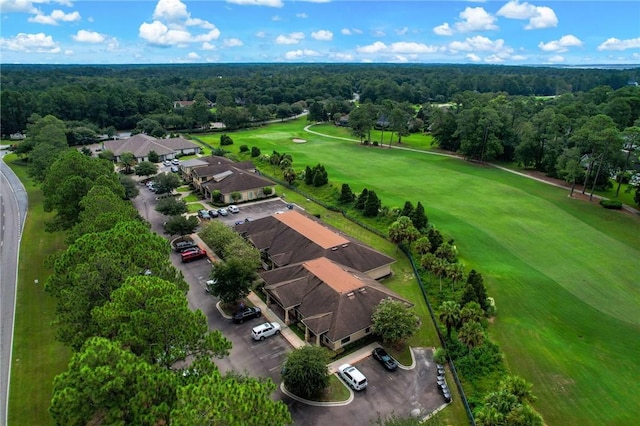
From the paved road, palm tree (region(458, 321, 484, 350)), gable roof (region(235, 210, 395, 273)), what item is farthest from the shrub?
the paved road

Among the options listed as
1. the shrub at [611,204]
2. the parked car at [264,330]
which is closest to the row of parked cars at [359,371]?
the parked car at [264,330]

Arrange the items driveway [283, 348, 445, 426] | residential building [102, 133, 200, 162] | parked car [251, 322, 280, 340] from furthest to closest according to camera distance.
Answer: residential building [102, 133, 200, 162] < parked car [251, 322, 280, 340] < driveway [283, 348, 445, 426]

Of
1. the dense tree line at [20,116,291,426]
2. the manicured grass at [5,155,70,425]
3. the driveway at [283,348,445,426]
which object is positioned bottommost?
the driveway at [283,348,445,426]

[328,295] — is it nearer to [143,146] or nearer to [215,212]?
[215,212]

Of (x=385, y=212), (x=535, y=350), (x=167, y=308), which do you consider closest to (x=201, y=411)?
(x=167, y=308)

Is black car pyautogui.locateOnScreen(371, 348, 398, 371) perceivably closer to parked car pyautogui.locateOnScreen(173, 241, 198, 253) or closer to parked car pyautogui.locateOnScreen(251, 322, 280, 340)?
parked car pyautogui.locateOnScreen(251, 322, 280, 340)

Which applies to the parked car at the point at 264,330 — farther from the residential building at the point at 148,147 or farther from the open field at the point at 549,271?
the residential building at the point at 148,147
